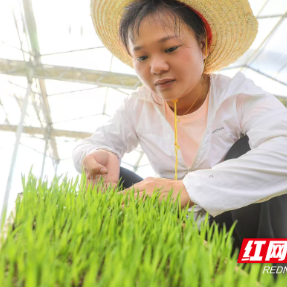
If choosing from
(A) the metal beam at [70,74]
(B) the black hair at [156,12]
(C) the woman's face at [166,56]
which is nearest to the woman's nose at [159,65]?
(C) the woman's face at [166,56]

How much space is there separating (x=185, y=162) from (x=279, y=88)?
4.72 m

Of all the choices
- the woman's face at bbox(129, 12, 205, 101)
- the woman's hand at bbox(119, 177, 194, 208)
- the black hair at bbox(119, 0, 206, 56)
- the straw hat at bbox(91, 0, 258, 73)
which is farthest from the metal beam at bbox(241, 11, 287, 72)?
the woman's hand at bbox(119, 177, 194, 208)

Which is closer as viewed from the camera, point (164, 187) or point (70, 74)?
point (164, 187)

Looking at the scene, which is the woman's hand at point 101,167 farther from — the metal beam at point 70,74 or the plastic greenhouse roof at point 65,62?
the metal beam at point 70,74

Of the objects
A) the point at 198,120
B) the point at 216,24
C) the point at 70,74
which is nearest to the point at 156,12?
the point at 216,24

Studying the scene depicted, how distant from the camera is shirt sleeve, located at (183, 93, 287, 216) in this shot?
77 cm

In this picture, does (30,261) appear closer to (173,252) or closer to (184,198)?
(173,252)

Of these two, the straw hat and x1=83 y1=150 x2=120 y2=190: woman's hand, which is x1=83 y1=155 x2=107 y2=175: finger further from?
the straw hat

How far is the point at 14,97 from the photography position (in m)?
6.07

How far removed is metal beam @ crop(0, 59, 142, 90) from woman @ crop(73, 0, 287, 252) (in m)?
3.99

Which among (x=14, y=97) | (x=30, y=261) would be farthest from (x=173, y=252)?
(x=14, y=97)

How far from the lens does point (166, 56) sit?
93 cm

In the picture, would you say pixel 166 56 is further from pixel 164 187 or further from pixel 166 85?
pixel 164 187

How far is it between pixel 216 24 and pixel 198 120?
1.16ft
